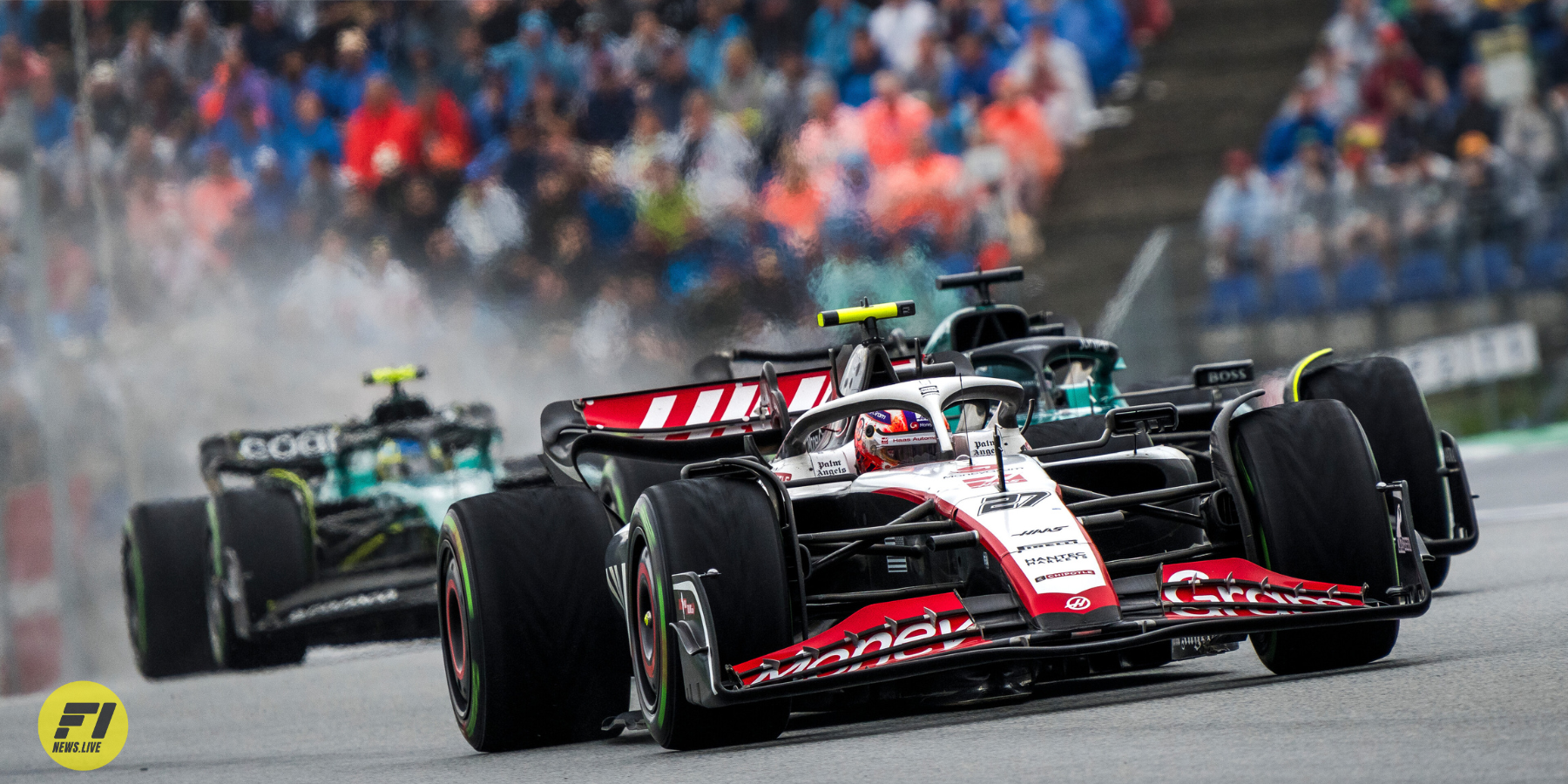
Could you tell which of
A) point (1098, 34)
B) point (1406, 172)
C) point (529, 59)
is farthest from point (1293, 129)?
point (529, 59)

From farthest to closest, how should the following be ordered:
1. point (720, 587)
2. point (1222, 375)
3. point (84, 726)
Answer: point (1222, 375)
point (84, 726)
point (720, 587)

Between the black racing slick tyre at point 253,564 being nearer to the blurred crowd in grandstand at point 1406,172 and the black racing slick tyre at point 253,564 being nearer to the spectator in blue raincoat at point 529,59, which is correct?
the blurred crowd in grandstand at point 1406,172

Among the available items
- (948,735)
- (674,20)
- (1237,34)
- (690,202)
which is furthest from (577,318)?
(948,735)

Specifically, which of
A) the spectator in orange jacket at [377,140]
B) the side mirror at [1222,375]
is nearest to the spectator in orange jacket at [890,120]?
the spectator in orange jacket at [377,140]

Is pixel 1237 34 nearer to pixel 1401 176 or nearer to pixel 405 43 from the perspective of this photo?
pixel 1401 176

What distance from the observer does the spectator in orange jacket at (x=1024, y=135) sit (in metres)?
21.5

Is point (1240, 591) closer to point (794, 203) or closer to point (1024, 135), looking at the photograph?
point (794, 203)

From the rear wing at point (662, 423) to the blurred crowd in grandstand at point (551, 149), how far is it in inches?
426

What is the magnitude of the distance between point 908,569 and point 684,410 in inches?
93.6

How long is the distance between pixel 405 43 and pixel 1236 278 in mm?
10234

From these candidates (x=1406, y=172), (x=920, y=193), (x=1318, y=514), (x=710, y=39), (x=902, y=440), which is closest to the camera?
(x=1318, y=514)

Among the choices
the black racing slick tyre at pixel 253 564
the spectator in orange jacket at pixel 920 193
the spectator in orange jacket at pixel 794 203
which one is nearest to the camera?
the black racing slick tyre at pixel 253 564

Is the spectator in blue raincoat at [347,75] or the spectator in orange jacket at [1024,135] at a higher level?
the spectator in blue raincoat at [347,75]

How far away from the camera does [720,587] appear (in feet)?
20.3
